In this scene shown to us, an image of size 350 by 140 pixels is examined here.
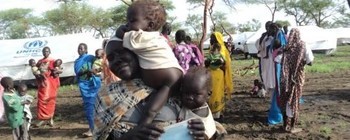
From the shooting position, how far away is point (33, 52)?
48.5 ft

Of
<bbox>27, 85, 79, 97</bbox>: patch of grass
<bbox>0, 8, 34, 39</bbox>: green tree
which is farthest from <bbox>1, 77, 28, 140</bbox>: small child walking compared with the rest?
<bbox>0, 8, 34, 39</bbox>: green tree

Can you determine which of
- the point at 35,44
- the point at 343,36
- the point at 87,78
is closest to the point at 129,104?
the point at 87,78

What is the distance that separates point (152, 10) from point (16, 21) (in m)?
48.2

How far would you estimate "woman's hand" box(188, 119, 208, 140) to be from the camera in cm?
162

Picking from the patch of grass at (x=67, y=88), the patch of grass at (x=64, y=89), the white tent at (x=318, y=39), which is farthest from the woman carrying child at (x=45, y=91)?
the white tent at (x=318, y=39)

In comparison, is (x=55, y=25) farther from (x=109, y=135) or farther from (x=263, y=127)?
(x=109, y=135)

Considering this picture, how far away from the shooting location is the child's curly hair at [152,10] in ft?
5.40

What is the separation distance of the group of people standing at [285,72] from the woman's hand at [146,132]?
4.47 metres

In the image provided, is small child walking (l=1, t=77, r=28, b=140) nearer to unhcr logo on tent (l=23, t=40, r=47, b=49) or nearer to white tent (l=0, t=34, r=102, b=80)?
white tent (l=0, t=34, r=102, b=80)

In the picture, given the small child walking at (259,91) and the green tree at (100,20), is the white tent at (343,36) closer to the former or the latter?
the green tree at (100,20)

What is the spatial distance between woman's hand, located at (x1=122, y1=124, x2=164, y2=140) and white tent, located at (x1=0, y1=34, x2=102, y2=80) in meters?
13.2

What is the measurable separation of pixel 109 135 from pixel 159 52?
14.7 inches

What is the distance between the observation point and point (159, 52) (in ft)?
5.30

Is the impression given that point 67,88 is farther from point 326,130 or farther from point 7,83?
point 326,130
